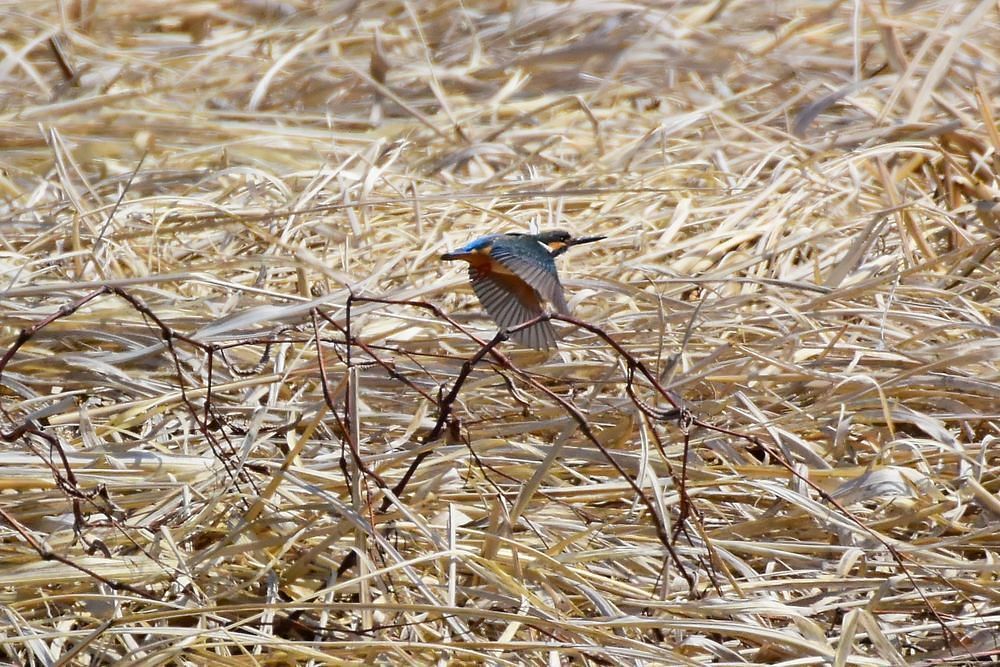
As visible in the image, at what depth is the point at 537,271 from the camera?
1585 mm

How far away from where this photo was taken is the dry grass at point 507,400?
1.40 m

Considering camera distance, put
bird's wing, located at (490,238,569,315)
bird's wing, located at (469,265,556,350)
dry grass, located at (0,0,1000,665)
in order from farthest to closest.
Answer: bird's wing, located at (469,265,556,350) → bird's wing, located at (490,238,569,315) → dry grass, located at (0,0,1000,665)

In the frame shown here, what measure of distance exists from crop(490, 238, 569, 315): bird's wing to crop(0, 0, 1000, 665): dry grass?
0.34 feet

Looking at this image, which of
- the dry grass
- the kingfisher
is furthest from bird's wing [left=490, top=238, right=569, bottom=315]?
the dry grass

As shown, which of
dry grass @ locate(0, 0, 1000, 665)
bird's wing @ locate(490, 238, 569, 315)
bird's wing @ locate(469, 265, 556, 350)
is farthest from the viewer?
bird's wing @ locate(469, 265, 556, 350)

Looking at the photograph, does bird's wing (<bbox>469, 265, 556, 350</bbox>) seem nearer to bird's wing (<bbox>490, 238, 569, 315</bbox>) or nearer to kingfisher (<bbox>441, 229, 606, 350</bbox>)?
kingfisher (<bbox>441, 229, 606, 350</bbox>)

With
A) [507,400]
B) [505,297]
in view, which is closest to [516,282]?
[505,297]

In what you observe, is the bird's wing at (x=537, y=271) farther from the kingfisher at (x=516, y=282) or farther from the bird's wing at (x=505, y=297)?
the bird's wing at (x=505, y=297)

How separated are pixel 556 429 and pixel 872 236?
0.77 meters

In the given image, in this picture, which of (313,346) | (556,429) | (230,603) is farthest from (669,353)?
(230,603)

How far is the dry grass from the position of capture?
55.2 inches

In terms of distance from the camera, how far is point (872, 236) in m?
2.15

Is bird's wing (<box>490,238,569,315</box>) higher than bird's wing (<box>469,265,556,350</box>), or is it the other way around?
bird's wing (<box>490,238,569,315</box>)

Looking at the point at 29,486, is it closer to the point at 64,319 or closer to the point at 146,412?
the point at 146,412
